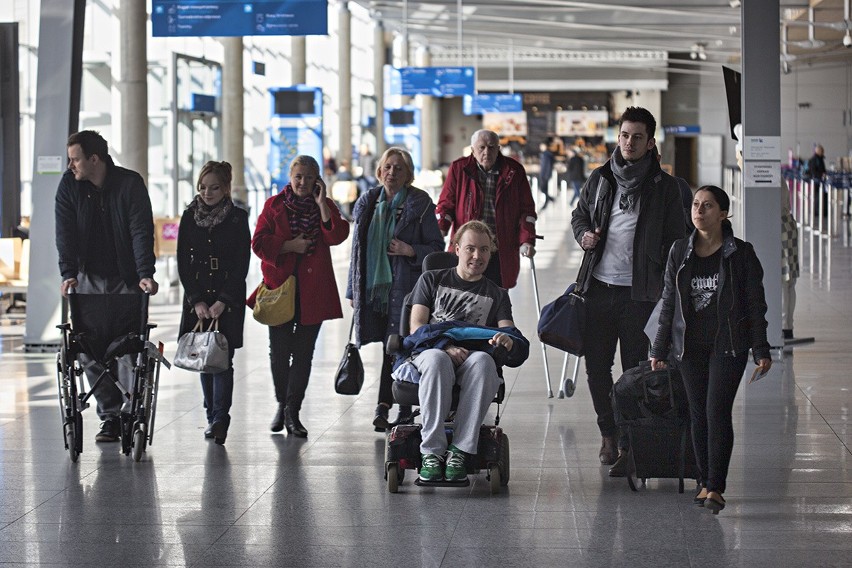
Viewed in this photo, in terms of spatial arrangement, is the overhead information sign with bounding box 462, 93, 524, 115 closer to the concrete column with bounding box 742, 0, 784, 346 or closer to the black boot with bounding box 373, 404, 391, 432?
the concrete column with bounding box 742, 0, 784, 346

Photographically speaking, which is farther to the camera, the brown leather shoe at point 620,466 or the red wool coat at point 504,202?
the red wool coat at point 504,202

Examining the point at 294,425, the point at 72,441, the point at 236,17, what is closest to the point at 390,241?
the point at 294,425

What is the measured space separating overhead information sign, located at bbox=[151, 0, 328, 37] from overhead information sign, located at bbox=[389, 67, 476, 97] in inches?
649

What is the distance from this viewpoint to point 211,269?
6941mm

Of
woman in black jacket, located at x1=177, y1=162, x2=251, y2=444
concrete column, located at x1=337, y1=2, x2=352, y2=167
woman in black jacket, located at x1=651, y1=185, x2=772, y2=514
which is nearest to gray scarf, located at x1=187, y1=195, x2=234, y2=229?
woman in black jacket, located at x1=177, y1=162, x2=251, y2=444

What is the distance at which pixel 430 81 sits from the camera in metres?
31.2

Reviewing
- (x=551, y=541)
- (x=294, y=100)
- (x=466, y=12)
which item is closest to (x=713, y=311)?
(x=551, y=541)

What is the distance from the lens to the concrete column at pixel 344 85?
1378 inches

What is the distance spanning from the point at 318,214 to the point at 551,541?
2.82 m

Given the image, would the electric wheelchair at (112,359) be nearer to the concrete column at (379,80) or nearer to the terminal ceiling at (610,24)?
the terminal ceiling at (610,24)

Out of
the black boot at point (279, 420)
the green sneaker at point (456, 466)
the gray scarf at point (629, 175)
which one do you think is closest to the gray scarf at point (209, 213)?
the black boot at point (279, 420)

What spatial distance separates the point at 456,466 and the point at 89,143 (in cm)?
258

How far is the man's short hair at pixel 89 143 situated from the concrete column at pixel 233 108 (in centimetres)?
1856

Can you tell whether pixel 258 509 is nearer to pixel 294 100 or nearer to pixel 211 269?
pixel 211 269
